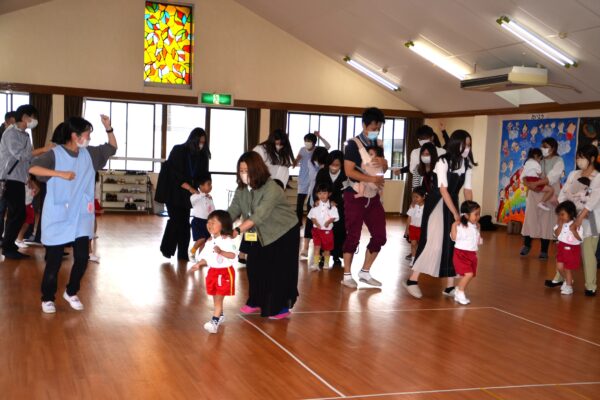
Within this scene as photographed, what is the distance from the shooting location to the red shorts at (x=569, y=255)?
22.4 ft

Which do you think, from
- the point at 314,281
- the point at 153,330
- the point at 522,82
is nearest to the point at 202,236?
the point at 314,281

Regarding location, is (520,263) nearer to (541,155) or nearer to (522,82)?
(541,155)

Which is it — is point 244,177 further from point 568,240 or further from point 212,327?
point 568,240

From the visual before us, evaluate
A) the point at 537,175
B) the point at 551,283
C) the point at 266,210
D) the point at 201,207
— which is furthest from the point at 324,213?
the point at 537,175

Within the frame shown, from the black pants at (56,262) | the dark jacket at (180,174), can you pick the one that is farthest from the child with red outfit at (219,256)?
the dark jacket at (180,174)

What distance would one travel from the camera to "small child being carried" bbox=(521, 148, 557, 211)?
9.37 metres

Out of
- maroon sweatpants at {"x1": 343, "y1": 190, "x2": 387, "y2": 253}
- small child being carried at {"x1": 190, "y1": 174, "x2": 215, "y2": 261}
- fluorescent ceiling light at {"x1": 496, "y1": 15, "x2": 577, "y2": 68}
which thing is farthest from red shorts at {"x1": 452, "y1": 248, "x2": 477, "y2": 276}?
fluorescent ceiling light at {"x1": 496, "y1": 15, "x2": 577, "y2": 68}

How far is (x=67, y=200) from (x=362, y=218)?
9.21 feet

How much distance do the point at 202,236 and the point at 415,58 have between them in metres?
6.58

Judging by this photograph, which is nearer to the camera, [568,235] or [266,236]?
[266,236]

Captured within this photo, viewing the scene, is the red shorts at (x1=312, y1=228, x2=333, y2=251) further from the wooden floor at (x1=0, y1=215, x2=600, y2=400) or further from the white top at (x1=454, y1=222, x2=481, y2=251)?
the white top at (x1=454, y1=222, x2=481, y2=251)

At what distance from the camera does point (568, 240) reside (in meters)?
6.82

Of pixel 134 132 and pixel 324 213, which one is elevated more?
pixel 134 132

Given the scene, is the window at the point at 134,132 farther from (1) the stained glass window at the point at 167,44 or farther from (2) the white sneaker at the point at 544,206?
(2) the white sneaker at the point at 544,206
